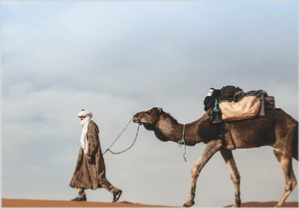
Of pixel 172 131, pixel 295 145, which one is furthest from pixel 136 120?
pixel 295 145

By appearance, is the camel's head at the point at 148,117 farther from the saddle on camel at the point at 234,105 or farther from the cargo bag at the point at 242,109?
the cargo bag at the point at 242,109

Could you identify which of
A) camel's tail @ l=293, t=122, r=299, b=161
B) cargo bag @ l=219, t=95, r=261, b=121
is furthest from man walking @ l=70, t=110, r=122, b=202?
camel's tail @ l=293, t=122, r=299, b=161

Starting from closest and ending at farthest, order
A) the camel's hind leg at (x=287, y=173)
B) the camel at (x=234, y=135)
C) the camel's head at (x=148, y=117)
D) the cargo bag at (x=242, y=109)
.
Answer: the camel's hind leg at (x=287, y=173)
the camel at (x=234, y=135)
the cargo bag at (x=242, y=109)
the camel's head at (x=148, y=117)

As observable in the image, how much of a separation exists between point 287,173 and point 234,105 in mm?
2131

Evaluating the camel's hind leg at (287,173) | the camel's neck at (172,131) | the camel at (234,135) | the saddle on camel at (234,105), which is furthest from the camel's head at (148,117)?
the camel's hind leg at (287,173)

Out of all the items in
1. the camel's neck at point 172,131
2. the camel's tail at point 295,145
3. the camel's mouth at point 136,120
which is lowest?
the camel's tail at point 295,145

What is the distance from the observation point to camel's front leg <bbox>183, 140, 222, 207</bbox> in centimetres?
1515

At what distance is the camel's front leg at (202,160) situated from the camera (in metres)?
15.1

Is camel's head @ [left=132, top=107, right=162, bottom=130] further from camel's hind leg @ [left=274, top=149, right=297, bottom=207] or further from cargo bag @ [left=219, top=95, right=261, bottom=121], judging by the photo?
camel's hind leg @ [left=274, top=149, right=297, bottom=207]

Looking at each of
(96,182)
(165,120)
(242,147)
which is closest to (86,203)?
(96,182)

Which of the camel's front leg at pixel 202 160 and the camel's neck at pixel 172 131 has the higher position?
the camel's neck at pixel 172 131

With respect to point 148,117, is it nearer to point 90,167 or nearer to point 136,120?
point 136,120

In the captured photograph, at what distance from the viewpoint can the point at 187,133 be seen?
15977 mm

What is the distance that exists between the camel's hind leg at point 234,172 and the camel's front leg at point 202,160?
0.56m
